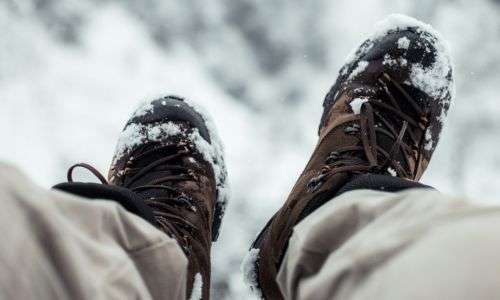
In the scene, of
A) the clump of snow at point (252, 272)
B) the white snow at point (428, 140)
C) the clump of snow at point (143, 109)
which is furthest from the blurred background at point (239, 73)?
the clump of snow at point (252, 272)

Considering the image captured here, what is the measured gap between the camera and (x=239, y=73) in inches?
53.2

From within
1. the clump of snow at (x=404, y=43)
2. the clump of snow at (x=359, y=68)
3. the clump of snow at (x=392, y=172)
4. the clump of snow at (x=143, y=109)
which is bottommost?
the clump of snow at (x=392, y=172)

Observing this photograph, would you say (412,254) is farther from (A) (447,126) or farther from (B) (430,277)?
(A) (447,126)

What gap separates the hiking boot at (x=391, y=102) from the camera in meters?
1.10

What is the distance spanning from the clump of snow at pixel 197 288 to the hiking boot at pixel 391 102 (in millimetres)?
250

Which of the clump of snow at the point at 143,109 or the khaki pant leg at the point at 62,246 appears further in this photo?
the clump of snow at the point at 143,109

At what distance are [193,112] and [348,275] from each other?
0.78 m

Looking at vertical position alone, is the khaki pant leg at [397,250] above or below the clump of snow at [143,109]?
below

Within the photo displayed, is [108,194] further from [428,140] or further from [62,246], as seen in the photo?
[428,140]

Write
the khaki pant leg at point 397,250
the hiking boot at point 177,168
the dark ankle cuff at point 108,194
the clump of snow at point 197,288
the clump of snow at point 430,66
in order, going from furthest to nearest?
the clump of snow at point 430,66
the hiking boot at point 177,168
the clump of snow at point 197,288
the dark ankle cuff at point 108,194
the khaki pant leg at point 397,250

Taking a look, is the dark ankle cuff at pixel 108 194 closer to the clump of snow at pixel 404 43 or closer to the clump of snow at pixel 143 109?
the clump of snow at pixel 143 109

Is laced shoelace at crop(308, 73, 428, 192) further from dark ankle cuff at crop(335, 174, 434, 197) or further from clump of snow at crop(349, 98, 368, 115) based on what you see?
dark ankle cuff at crop(335, 174, 434, 197)

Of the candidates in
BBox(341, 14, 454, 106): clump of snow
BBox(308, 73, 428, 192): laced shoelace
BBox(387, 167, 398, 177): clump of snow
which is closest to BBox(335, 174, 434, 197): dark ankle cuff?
BBox(308, 73, 428, 192): laced shoelace

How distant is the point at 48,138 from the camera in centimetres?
138
